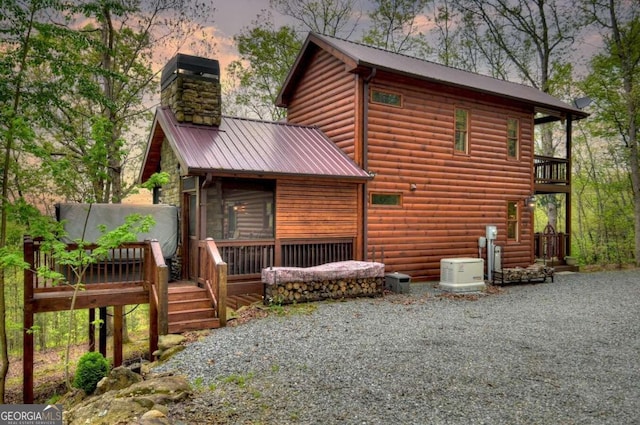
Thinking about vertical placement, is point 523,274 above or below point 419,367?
above

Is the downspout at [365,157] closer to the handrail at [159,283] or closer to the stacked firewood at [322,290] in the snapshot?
the stacked firewood at [322,290]

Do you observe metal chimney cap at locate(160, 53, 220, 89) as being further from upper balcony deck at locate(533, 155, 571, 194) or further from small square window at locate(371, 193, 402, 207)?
upper balcony deck at locate(533, 155, 571, 194)

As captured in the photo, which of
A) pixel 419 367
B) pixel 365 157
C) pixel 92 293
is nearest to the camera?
pixel 419 367

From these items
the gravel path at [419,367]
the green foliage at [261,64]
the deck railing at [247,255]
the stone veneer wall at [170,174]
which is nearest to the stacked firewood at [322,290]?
the gravel path at [419,367]

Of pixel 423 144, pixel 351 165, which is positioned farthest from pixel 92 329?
pixel 423 144

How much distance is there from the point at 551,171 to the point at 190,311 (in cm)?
1413

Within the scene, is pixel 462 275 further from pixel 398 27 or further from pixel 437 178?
pixel 398 27

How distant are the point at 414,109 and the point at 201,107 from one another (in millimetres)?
5882

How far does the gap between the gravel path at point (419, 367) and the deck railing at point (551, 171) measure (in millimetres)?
7596

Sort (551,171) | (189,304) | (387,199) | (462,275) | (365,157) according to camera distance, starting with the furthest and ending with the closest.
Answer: (551,171)
(387,199)
(365,157)
(462,275)
(189,304)

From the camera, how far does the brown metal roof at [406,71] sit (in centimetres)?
Result: 1090

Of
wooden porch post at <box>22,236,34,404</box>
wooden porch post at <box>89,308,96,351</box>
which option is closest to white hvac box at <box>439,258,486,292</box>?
wooden porch post at <box>89,308,96,351</box>

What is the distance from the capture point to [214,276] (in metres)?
7.63

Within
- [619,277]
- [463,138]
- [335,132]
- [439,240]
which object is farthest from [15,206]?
[619,277]
